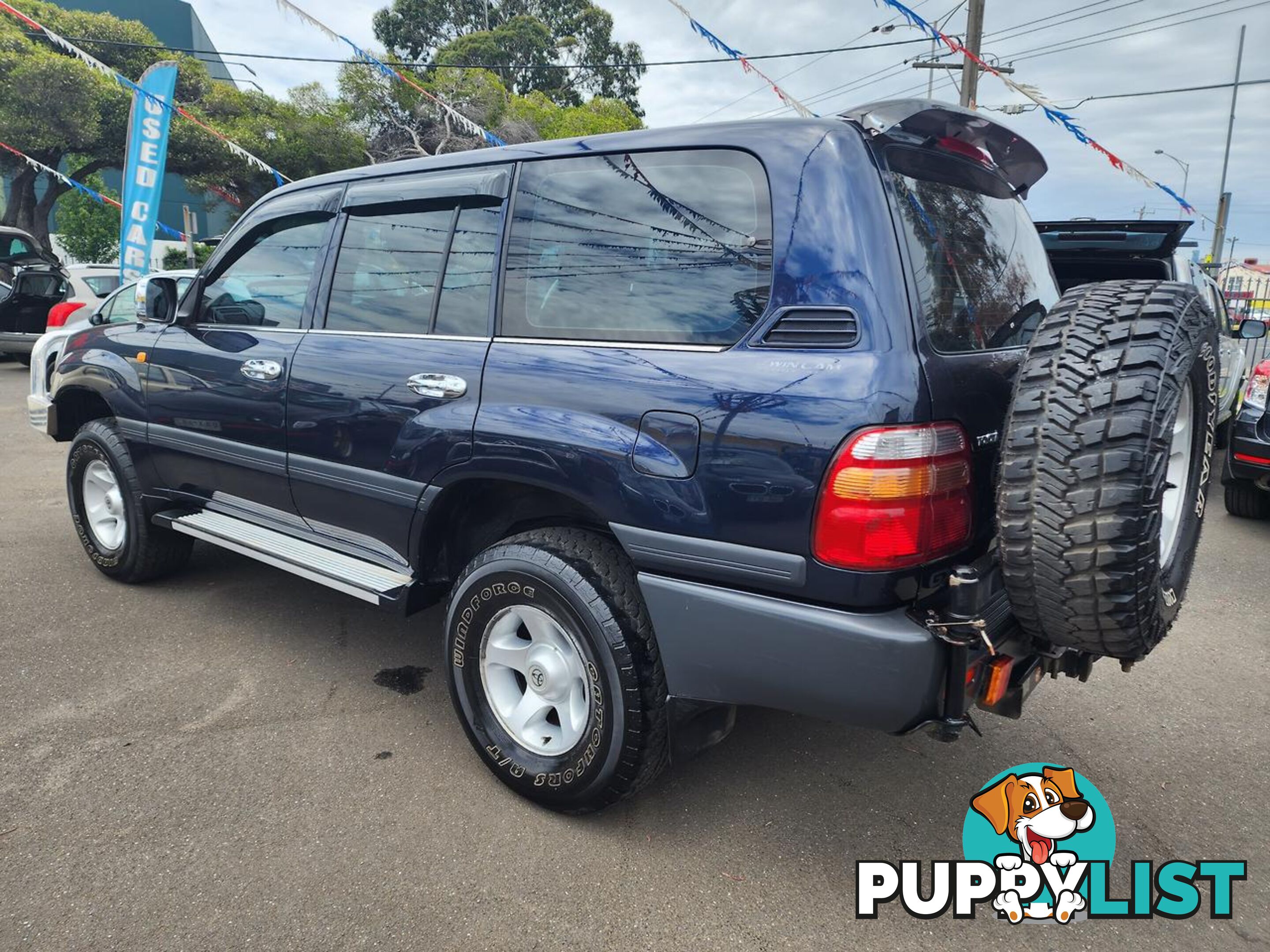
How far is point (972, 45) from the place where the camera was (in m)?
14.5

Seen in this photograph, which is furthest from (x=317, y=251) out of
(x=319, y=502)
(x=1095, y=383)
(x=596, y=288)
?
(x=1095, y=383)

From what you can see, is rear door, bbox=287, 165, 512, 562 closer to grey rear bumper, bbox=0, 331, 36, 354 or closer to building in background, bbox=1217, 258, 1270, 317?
grey rear bumper, bbox=0, 331, 36, 354

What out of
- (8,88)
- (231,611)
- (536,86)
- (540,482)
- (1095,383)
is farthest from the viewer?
(536,86)

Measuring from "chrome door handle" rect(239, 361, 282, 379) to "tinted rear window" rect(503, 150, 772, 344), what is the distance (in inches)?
42.9

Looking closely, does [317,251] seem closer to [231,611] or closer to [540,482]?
[540,482]

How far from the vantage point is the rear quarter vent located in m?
1.94

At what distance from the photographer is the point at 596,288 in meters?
2.40

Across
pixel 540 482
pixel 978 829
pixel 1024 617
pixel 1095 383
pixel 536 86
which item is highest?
pixel 536 86

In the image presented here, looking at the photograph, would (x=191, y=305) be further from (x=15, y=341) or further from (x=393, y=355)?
(x=15, y=341)

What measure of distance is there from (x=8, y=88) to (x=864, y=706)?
25.3 metres

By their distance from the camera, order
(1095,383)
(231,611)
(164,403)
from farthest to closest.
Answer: (231,611) < (164,403) < (1095,383)

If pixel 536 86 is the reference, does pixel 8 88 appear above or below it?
below

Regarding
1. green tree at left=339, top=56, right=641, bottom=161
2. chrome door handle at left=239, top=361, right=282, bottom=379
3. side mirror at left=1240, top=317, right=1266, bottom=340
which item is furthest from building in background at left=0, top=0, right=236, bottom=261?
side mirror at left=1240, top=317, right=1266, bottom=340

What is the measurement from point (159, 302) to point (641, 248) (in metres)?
2.56
